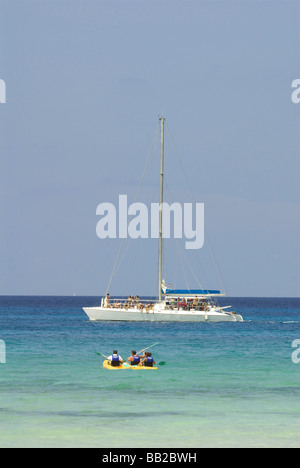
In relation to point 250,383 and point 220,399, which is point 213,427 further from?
point 250,383

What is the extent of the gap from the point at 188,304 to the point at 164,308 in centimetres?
295

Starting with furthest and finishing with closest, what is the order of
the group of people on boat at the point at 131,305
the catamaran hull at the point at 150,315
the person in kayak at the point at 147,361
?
the group of people on boat at the point at 131,305 < the catamaran hull at the point at 150,315 < the person in kayak at the point at 147,361

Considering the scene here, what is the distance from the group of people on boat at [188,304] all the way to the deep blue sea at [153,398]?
2155 cm

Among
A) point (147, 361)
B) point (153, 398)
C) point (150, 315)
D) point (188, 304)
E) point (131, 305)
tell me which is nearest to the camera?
point (153, 398)

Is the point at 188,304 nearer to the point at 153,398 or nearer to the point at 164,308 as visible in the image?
the point at 164,308

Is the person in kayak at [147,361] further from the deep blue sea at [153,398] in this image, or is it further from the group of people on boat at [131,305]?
the group of people on boat at [131,305]

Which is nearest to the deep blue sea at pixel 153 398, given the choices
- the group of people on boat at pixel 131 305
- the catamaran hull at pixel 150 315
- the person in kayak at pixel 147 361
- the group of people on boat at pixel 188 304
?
the person in kayak at pixel 147 361

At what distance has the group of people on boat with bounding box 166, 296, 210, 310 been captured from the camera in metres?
81.1

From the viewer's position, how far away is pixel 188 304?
81.9 metres

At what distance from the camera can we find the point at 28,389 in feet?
110

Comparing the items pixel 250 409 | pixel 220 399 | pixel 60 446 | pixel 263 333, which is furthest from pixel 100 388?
pixel 263 333

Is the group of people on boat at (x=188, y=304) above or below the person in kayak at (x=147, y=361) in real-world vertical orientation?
above

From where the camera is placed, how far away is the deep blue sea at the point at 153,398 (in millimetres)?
23938

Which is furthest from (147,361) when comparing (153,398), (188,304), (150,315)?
(188,304)
